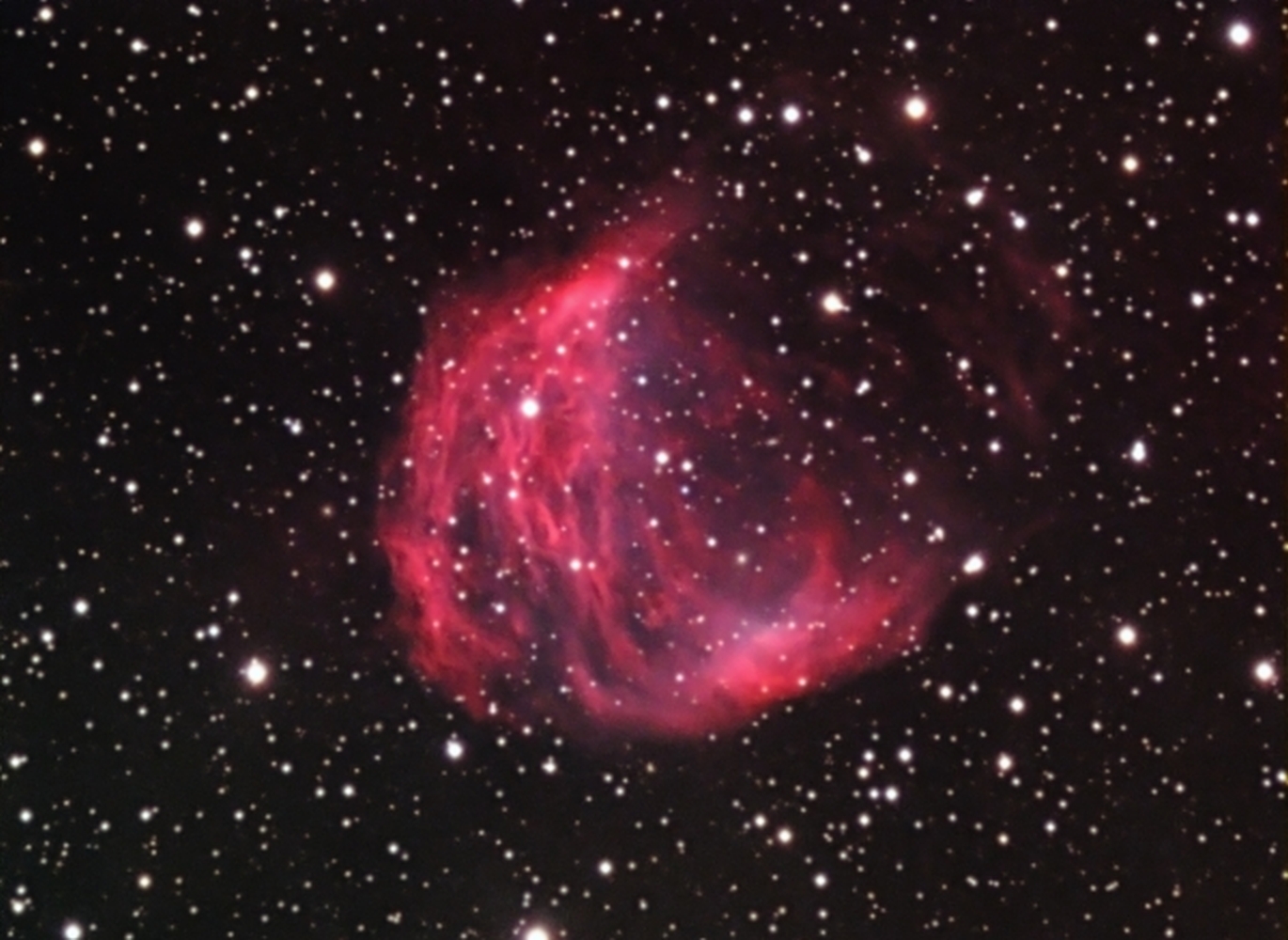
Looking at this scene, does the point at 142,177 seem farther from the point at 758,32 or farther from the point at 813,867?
the point at 813,867

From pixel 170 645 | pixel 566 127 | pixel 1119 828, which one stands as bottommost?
pixel 1119 828

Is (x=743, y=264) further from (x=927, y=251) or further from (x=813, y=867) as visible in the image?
(x=813, y=867)

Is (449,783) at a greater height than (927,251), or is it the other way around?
(927,251)

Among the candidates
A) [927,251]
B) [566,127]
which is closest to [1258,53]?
[927,251]
